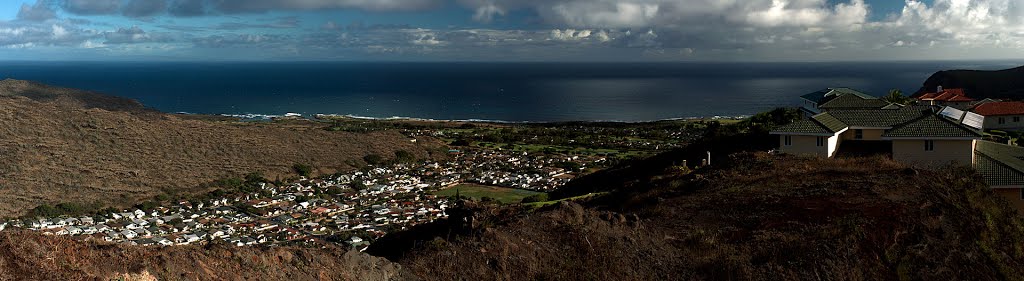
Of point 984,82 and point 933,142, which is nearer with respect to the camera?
point 933,142

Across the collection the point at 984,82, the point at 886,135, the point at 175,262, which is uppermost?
the point at 984,82

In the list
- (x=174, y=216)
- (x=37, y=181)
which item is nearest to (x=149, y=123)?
(x=37, y=181)

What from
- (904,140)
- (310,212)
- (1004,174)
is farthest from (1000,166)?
(310,212)

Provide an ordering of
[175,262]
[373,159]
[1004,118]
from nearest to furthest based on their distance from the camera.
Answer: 1. [175,262]
2. [1004,118]
3. [373,159]

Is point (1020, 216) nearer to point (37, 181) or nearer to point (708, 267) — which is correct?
point (708, 267)

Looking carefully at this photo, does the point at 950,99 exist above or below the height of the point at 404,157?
above

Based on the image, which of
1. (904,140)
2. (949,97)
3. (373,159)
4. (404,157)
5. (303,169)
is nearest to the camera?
(904,140)

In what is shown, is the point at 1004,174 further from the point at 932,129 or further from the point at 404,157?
the point at 404,157

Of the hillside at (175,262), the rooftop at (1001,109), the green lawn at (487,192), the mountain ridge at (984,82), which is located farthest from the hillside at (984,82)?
the hillside at (175,262)
